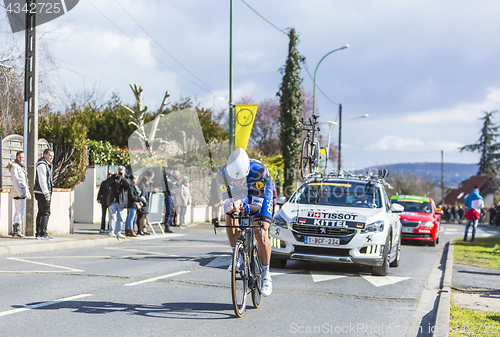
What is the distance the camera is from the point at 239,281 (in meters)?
5.55

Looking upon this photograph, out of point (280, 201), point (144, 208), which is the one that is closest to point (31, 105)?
point (144, 208)

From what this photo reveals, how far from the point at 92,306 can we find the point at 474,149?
266ft

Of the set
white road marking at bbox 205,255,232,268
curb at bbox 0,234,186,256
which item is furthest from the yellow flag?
white road marking at bbox 205,255,232,268

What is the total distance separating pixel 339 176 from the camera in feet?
37.0

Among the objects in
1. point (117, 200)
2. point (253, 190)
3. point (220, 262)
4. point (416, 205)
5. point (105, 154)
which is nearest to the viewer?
point (253, 190)

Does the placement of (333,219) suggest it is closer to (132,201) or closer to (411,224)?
(132,201)

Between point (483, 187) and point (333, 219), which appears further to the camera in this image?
point (483, 187)

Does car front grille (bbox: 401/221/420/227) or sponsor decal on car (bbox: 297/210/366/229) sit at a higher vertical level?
sponsor decal on car (bbox: 297/210/366/229)

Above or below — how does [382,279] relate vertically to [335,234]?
below

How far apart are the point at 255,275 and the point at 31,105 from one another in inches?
348

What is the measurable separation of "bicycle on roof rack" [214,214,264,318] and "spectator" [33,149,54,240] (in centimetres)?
732

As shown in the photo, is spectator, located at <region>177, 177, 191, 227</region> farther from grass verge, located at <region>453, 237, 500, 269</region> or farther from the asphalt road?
grass verge, located at <region>453, 237, 500, 269</region>

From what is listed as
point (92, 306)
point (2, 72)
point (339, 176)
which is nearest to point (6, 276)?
point (92, 306)

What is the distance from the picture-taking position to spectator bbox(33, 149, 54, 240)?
12.0m
